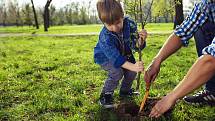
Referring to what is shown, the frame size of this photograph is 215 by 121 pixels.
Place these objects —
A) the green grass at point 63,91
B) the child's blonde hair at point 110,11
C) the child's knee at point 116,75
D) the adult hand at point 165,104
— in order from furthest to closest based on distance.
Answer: the child's knee at point 116,75, the green grass at point 63,91, the child's blonde hair at point 110,11, the adult hand at point 165,104

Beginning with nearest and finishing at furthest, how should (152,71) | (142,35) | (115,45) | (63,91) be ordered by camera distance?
(152,71), (142,35), (115,45), (63,91)

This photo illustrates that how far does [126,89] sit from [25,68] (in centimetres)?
349

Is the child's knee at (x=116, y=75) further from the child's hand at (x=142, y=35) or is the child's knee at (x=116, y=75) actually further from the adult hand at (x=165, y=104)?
the adult hand at (x=165, y=104)

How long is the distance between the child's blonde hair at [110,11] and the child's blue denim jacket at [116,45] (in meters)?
0.30

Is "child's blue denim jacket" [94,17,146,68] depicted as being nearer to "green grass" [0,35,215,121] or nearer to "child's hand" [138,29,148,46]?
"child's hand" [138,29,148,46]

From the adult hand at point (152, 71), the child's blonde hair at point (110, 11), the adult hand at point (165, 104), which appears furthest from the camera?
the child's blonde hair at point (110, 11)

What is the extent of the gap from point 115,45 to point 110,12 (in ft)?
1.82

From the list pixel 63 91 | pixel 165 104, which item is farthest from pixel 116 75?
pixel 165 104

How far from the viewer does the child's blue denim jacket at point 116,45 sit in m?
4.05

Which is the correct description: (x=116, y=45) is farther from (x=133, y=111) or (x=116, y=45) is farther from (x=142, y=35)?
(x=133, y=111)

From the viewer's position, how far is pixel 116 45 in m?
4.33

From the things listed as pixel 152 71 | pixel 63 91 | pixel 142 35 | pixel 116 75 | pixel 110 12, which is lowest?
pixel 63 91

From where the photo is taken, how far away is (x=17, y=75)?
6777 mm

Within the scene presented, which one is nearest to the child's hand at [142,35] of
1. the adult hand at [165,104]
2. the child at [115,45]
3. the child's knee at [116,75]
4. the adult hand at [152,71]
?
the child at [115,45]
